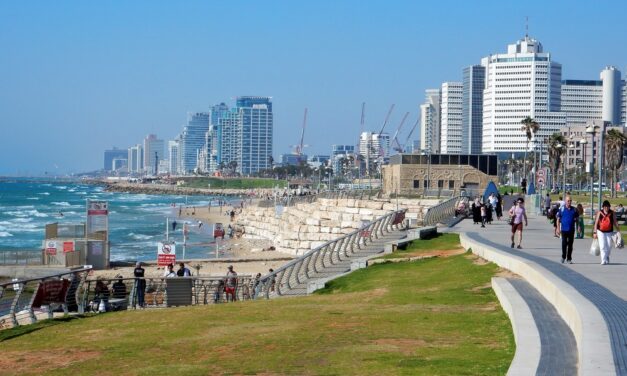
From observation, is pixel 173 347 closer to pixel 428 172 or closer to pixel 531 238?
pixel 531 238

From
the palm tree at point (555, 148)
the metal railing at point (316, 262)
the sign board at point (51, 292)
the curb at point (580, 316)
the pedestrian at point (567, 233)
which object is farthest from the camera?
the palm tree at point (555, 148)

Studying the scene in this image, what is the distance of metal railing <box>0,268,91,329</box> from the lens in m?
17.9

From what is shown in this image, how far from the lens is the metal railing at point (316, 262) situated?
2378 cm

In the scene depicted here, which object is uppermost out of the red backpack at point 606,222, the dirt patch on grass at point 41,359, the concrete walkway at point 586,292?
the red backpack at point 606,222

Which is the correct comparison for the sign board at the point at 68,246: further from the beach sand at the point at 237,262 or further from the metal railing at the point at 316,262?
the metal railing at the point at 316,262

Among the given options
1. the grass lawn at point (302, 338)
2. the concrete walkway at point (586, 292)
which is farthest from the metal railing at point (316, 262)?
the grass lawn at point (302, 338)

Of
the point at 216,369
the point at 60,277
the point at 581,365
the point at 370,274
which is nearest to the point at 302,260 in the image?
the point at 370,274

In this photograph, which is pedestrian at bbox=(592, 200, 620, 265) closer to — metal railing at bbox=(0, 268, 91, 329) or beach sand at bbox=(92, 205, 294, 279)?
metal railing at bbox=(0, 268, 91, 329)

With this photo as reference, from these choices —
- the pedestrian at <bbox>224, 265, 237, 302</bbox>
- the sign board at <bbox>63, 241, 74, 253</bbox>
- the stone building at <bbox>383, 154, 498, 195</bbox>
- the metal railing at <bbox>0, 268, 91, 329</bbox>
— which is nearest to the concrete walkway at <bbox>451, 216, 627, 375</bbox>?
the pedestrian at <bbox>224, 265, 237, 302</bbox>

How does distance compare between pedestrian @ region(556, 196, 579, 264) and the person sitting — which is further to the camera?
the person sitting

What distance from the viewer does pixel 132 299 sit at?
2130cm

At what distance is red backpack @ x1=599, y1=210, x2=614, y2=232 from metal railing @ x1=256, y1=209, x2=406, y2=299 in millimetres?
7084

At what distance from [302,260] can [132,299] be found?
535cm

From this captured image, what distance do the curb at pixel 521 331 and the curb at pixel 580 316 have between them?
41 centimetres
